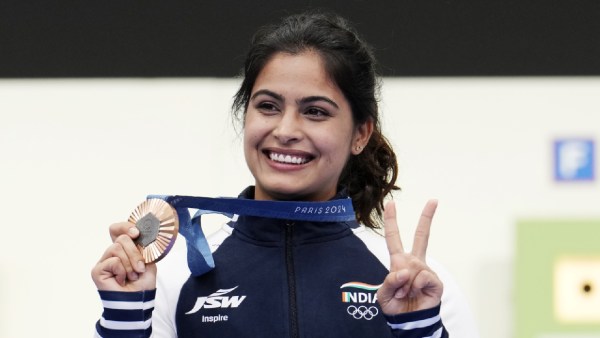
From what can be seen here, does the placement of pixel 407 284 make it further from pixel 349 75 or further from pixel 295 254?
pixel 349 75

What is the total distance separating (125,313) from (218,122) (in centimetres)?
134

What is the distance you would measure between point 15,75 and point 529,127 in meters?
1.57

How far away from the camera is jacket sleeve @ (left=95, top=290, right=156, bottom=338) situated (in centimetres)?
195

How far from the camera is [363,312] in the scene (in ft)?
6.83

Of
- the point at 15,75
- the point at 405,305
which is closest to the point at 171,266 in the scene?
the point at 405,305

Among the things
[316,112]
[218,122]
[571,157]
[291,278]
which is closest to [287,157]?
[316,112]

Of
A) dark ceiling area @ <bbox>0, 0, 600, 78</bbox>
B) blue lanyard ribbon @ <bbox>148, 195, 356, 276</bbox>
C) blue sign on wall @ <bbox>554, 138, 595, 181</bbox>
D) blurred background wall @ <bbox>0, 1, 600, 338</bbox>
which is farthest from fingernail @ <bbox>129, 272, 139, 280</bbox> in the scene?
→ blue sign on wall @ <bbox>554, 138, 595, 181</bbox>

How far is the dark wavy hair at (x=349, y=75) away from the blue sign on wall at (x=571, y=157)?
957 millimetres

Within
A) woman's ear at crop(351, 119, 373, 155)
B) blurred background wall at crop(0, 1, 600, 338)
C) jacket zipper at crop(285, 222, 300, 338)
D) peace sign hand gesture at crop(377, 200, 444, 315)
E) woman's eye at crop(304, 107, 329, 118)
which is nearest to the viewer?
peace sign hand gesture at crop(377, 200, 444, 315)

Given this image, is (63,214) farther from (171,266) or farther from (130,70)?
(171,266)

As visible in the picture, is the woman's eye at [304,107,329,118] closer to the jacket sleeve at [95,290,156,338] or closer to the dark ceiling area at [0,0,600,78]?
the jacket sleeve at [95,290,156,338]

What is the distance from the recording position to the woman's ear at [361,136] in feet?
7.48

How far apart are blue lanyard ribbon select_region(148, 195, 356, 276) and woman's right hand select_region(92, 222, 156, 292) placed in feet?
0.47

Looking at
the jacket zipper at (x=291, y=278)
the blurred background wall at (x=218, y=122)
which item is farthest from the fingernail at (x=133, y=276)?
the blurred background wall at (x=218, y=122)
